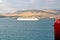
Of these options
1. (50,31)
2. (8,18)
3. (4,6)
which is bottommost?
(50,31)

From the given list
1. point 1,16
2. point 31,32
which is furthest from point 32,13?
point 1,16

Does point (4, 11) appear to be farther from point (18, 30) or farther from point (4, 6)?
point (18, 30)

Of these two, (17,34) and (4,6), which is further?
(4,6)

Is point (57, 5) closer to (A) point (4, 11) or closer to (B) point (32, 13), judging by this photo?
(B) point (32, 13)

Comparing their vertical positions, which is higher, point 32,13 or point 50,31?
point 32,13

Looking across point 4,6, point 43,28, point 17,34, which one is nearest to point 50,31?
point 43,28

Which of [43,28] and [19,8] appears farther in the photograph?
[19,8]

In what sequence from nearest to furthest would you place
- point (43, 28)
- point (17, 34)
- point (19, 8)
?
point (17, 34) < point (43, 28) < point (19, 8)

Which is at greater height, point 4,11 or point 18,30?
point 4,11

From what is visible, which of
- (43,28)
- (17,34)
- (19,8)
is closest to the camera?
(17,34)
